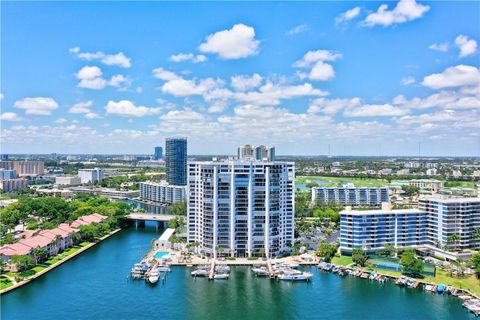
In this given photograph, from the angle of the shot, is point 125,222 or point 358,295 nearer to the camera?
point 358,295

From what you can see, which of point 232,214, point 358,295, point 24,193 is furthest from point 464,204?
point 24,193

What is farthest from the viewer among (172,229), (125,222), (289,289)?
(125,222)

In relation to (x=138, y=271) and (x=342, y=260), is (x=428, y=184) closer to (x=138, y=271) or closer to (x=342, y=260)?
(x=342, y=260)

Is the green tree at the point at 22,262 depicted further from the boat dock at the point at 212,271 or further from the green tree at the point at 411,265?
the green tree at the point at 411,265

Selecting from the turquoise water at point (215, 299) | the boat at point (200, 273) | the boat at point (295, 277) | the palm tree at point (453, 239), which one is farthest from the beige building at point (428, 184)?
the boat at point (200, 273)

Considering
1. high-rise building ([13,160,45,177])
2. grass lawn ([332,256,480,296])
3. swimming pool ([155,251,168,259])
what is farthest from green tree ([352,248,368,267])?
high-rise building ([13,160,45,177])

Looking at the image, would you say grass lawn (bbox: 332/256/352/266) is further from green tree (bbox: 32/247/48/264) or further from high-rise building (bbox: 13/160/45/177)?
high-rise building (bbox: 13/160/45/177)

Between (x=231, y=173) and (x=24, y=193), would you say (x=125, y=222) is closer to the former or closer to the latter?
(x=231, y=173)
